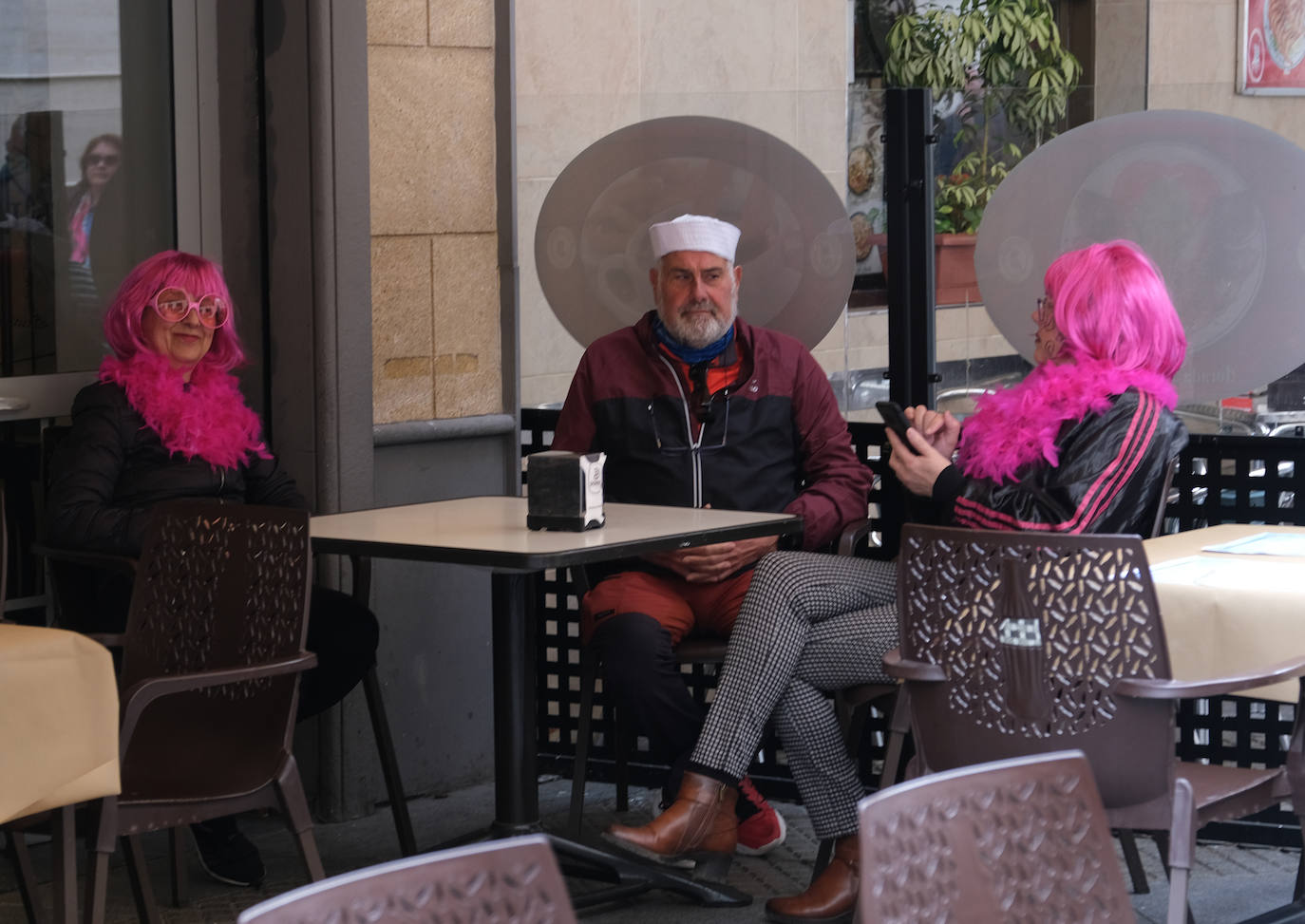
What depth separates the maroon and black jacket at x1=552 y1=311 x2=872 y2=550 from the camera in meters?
4.02

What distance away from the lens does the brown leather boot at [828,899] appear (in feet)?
11.3

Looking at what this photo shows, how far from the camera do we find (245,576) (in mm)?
2955

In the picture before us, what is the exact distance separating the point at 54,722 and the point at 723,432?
207cm

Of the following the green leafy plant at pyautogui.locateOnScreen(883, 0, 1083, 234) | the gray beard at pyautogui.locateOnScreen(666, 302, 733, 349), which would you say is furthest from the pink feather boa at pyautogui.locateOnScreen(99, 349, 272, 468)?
the green leafy plant at pyautogui.locateOnScreen(883, 0, 1083, 234)

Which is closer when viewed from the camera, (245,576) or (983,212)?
(245,576)

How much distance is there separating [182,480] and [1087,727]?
217 cm

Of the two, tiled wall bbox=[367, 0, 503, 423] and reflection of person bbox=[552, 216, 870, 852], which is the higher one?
tiled wall bbox=[367, 0, 503, 423]

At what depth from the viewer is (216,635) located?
2.99m

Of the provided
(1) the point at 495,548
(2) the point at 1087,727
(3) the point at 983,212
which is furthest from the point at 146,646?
(3) the point at 983,212

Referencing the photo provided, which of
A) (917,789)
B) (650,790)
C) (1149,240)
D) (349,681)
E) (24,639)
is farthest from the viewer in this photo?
(650,790)

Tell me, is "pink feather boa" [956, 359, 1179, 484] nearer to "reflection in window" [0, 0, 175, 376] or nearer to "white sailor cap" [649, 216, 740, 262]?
"white sailor cap" [649, 216, 740, 262]

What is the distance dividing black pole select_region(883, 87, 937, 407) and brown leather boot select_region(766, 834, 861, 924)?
1.30m

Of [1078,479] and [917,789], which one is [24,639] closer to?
[917,789]

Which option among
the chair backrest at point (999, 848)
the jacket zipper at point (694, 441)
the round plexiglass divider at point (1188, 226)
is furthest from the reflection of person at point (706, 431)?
the chair backrest at point (999, 848)
